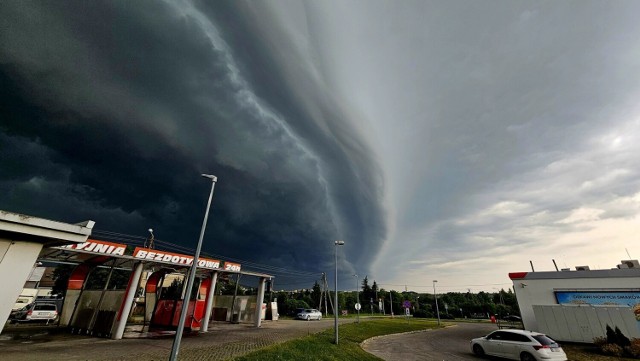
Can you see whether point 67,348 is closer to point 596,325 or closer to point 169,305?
point 169,305

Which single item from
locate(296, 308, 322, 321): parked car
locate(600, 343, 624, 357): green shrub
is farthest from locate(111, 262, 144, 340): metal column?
locate(296, 308, 322, 321): parked car

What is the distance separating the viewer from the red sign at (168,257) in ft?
64.9

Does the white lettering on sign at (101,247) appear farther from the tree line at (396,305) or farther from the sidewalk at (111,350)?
the tree line at (396,305)

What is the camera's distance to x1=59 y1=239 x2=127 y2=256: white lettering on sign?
1739 cm

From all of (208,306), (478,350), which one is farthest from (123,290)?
(478,350)

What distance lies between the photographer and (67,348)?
1441 centimetres

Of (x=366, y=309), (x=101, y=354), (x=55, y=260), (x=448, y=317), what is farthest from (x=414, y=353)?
(x=366, y=309)

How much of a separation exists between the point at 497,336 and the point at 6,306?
2351 centimetres

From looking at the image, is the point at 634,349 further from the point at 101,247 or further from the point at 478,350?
the point at 101,247

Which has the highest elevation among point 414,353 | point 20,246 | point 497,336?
point 20,246

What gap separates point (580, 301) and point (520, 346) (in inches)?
694

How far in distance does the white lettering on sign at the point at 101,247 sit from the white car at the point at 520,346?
26.6m

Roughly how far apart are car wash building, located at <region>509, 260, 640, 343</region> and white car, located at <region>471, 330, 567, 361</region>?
11615 mm

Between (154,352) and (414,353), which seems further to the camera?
(414,353)
